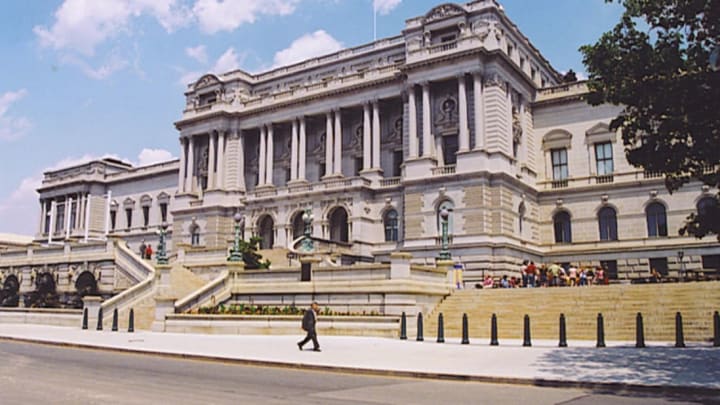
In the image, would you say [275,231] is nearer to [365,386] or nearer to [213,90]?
[213,90]

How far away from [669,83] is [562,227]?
3533cm

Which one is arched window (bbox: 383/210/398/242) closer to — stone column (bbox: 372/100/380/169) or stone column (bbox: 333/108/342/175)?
stone column (bbox: 372/100/380/169)

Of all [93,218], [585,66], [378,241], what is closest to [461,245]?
[378,241]

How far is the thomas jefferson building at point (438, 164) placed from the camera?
154 feet

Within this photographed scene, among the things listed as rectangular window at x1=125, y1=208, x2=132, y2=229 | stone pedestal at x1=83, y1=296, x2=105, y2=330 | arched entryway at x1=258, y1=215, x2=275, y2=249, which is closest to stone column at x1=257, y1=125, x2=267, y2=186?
arched entryway at x1=258, y1=215, x2=275, y2=249

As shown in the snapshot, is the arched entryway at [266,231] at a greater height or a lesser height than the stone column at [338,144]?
lesser

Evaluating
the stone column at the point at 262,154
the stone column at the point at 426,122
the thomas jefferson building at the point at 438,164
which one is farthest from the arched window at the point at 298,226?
the stone column at the point at 426,122

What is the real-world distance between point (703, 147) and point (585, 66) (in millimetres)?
4259

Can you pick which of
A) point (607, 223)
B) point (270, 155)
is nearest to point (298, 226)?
point (270, 155)

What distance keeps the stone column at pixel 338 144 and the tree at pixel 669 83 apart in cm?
3777

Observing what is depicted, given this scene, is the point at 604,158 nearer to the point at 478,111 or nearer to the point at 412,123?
the point at 478,111

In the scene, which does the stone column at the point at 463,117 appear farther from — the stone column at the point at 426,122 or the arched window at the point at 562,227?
the arched window at the point at 562,227

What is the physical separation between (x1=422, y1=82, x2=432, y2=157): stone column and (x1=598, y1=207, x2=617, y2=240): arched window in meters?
13.6

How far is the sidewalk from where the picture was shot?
1466cm
